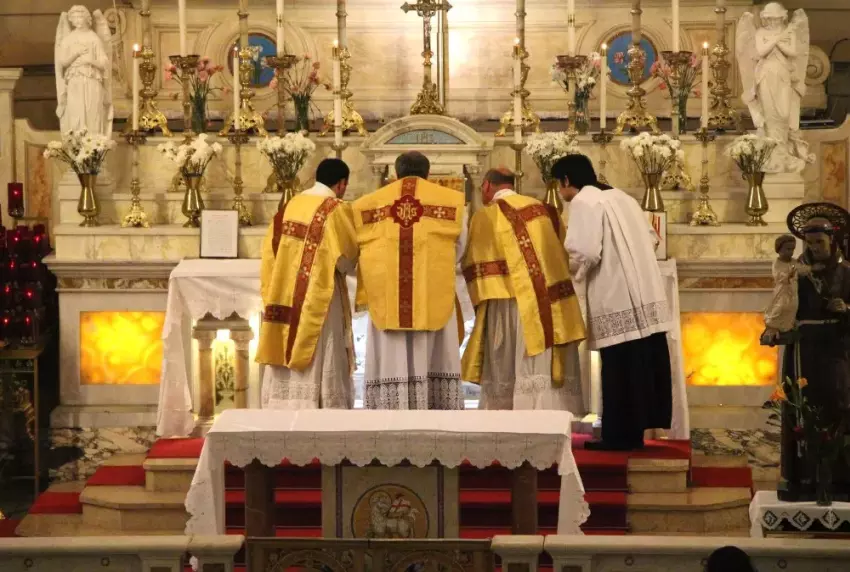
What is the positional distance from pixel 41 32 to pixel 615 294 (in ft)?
20.6

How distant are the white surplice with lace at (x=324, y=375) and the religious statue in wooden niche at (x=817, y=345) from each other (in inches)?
86.9

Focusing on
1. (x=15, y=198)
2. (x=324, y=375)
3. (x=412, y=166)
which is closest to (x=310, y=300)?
(x=324, y=375)

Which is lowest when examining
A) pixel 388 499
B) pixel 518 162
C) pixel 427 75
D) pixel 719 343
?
pixel 388 499

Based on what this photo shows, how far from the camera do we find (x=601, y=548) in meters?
6.98

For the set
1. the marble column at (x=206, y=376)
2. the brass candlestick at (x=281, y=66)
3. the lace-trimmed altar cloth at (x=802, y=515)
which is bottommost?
the lace-trimmed altar cloth at (x=802, y=515)

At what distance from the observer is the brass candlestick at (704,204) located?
35.7ft

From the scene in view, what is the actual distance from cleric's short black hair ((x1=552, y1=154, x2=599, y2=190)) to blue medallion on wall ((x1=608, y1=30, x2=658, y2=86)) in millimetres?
4005

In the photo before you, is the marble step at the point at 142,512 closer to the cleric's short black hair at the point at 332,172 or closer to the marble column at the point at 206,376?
the marble column at the point at 206,376

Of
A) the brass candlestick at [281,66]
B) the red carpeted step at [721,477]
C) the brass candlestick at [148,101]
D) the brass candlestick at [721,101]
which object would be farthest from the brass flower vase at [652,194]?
the brass candlestick at [148,101]

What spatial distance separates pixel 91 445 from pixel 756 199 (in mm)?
4107

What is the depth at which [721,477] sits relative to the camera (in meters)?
9.70

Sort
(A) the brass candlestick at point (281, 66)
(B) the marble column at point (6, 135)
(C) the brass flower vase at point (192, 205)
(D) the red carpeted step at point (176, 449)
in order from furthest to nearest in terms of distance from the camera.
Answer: (B) the marble column at point (6, 135) < (C) the brass flower vase at point (192, 205) < (A) the brass candlestick at point (281, 66) < (D) the red carpeted step at point (176, 449)

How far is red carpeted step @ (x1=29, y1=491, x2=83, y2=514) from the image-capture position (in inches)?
383

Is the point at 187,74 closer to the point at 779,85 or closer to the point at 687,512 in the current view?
the point at 779,85
